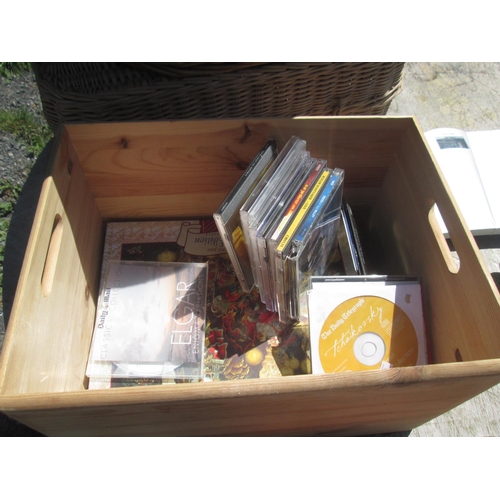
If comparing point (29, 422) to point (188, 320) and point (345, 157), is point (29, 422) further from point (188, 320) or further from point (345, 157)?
point (345, 157)

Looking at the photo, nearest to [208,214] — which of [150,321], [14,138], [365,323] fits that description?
[150,321]

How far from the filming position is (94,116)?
33.3 inches

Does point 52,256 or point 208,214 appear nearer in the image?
point 52,256

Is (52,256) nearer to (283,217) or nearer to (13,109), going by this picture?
(283,217)

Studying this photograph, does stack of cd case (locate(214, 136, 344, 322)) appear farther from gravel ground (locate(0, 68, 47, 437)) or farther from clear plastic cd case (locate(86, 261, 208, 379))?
gravel ground (locate(0, 68, 47, 437))

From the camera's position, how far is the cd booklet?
0.77 m

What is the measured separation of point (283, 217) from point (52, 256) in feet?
1.20

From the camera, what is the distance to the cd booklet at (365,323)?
2.54 ft

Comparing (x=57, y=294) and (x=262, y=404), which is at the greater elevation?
(x=57, y=294)

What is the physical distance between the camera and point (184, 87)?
82 centimetres

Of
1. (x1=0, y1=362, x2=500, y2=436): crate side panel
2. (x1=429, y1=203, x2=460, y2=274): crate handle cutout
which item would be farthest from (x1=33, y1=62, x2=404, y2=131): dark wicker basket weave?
(x1=0, y1=362, x2=500, y2=436): crate side panel

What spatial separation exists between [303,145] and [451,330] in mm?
378

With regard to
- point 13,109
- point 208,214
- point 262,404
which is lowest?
point 262,404

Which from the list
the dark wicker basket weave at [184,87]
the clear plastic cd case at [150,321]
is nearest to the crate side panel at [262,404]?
the clear plastic cd case at [150,321]
